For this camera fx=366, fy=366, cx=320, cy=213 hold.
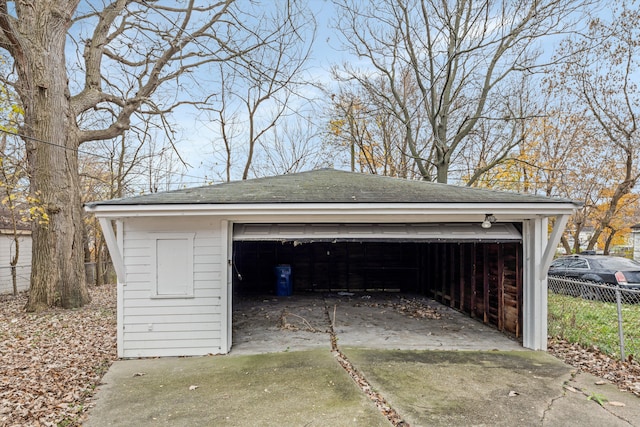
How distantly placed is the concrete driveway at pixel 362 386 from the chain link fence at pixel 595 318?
951 mm

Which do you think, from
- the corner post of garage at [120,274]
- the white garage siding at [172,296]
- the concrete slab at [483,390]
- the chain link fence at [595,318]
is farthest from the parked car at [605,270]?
the corner post of garage at [120,274]

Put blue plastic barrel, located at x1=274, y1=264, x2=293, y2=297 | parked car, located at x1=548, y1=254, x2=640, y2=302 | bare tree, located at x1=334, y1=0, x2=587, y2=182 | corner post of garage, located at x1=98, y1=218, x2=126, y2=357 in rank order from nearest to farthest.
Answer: corner post of garage, located at x1=98, y1=218, x2=126, y2=357 < parked car, located at x1=548, y1=254, x2=640, y2=302 < blue plastic barrel, located at x1=274, y1=264, x2=293, y2=297 < bare tree, located at x1=334, y1=0, x2=587, y2=182

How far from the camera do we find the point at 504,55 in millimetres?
14453

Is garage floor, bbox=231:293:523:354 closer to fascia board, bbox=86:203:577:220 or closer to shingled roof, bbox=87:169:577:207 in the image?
fascia board, bbox=86:203:577:220

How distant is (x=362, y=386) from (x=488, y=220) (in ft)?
9.84

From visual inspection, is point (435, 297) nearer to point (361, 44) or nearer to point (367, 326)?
→ point (367, 326)

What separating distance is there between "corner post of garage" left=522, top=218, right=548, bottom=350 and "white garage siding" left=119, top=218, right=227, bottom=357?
4.48 metres

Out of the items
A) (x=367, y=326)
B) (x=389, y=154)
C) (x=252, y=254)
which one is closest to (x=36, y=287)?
(x=252, y=254)

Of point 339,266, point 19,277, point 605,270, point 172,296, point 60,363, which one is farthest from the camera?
point 19,277

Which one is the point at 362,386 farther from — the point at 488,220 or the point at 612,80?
the point at 612,80

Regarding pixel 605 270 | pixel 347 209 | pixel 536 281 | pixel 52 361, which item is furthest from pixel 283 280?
pixel 605 270

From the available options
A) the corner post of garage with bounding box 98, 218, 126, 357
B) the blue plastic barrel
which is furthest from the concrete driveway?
the blue plastic barrel

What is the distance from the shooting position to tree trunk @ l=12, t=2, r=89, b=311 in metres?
7.77

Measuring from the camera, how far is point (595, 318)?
723 cm
